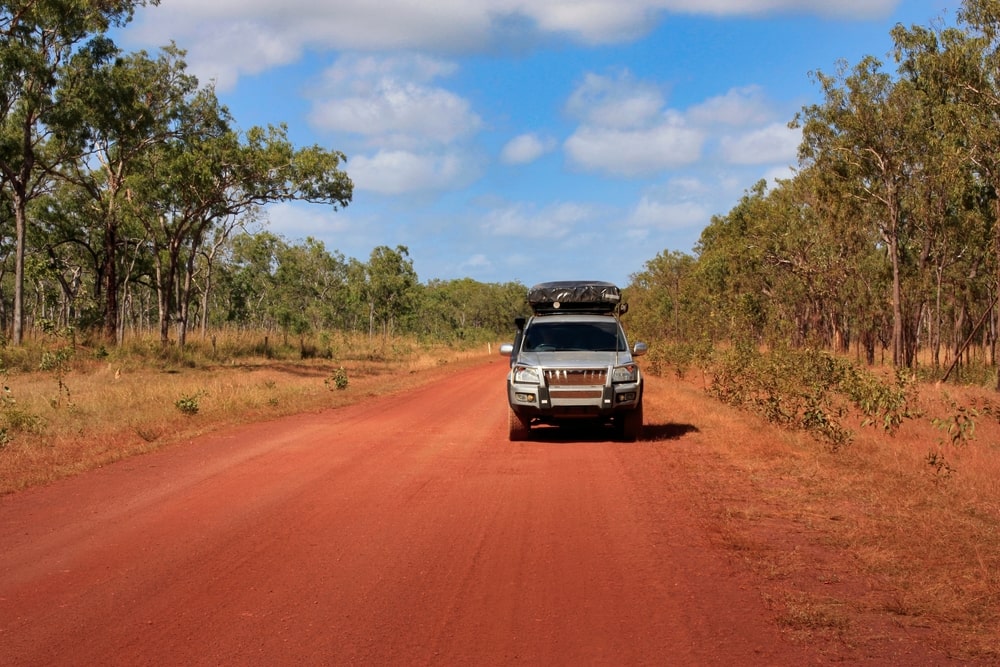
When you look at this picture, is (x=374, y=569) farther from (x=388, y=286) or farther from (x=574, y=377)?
(x=388, y=286)

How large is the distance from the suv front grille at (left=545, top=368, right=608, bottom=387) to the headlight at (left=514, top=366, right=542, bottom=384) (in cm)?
14

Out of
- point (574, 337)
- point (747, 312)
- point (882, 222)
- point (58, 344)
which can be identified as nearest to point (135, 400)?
point (574, 337)

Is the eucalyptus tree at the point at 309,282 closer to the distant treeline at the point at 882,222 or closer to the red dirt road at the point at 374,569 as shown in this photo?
the distant treeline at the point at 882,222

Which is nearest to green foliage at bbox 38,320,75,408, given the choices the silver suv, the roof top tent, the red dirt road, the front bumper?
the roof top tent

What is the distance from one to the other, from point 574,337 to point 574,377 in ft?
5.20

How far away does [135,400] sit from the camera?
17531 mm

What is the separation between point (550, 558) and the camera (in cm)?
601

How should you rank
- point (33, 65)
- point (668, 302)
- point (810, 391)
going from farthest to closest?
1. point (668, 302)
2. point (33, 65)
3. point (810, 391)

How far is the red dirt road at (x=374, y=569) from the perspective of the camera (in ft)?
14.3

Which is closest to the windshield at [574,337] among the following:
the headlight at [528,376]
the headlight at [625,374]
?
the headlight at [625,374]

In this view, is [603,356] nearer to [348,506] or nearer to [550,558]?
[348,506]

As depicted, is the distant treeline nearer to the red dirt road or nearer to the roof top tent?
the roof top tent

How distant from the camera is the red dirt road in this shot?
4.37 meters

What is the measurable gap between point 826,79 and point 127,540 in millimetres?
34088
